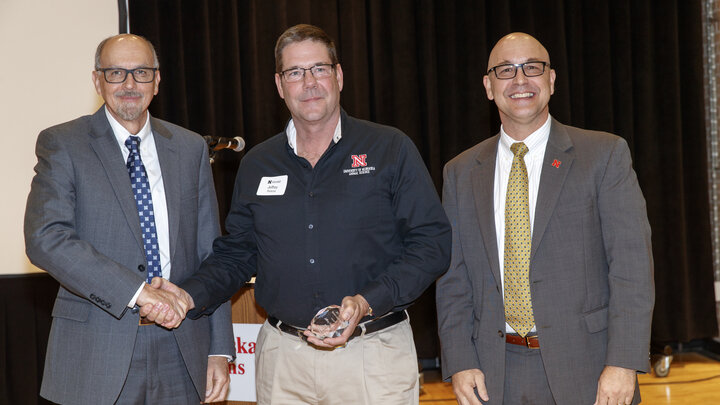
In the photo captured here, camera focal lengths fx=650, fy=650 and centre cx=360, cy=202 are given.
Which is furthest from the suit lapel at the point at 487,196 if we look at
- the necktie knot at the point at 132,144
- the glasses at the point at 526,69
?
the necktie knot at the point at 132,144

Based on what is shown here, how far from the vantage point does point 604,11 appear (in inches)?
224

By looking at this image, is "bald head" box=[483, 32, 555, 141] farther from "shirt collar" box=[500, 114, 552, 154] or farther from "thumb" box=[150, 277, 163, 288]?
"thumb" box=[150, 277, 163, 288]

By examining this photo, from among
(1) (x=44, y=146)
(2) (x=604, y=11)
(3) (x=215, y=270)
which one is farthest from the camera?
(2) (x=604, y=11)

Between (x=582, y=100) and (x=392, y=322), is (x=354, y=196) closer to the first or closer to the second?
(x=392, y=322)

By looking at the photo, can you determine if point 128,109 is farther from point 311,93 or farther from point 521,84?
point 521,84

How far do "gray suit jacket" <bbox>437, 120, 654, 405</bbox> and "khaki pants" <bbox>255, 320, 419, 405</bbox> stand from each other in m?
0.19

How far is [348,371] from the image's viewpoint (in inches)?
92.0

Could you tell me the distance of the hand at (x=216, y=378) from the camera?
2.55 m

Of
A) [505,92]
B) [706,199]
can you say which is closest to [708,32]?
[706,199]

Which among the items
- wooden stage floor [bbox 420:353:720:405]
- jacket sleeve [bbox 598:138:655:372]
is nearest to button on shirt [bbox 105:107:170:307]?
jacket sleeve [bbox 598:138:655:372]

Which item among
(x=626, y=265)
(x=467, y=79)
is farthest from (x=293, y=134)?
(x=467, y=79)

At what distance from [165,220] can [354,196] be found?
721mm

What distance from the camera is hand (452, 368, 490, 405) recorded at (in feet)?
7.80

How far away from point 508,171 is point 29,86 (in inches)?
152
